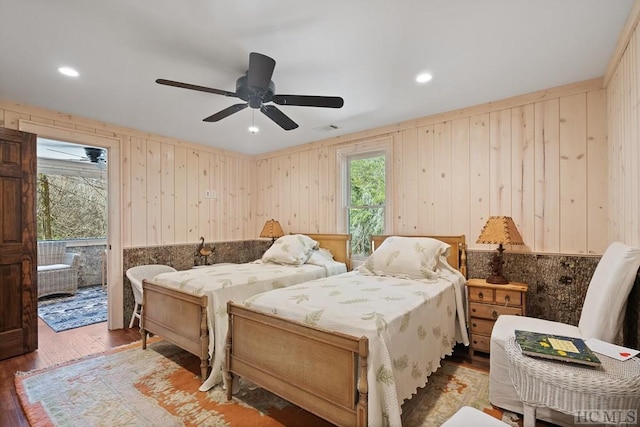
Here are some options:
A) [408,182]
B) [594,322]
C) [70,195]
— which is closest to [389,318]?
[594,322]

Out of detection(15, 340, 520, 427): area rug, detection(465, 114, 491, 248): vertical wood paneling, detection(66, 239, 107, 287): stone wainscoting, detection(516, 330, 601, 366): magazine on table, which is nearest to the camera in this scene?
detection(516, 330, 601, 366): magazine on table

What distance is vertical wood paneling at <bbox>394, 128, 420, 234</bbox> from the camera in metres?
3.72

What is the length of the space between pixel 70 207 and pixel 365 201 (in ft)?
20.1

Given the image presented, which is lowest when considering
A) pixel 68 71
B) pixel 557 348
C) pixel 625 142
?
pixel 557 348

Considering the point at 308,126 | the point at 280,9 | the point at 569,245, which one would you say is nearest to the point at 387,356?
the point at 280,9

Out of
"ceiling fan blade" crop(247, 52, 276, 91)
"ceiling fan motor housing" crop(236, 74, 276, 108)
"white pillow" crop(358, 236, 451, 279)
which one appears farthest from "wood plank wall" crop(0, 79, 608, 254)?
"ceiling fan blade" crop(247, 52, 276, 91)

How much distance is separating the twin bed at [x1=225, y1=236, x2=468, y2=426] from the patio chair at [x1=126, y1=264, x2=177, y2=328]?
198 cm

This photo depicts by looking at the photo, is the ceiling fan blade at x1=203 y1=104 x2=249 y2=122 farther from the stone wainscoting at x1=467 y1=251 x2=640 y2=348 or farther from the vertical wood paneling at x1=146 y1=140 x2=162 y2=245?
the stone wainscoting at x1=467 y1=251 x2=640 y2=348

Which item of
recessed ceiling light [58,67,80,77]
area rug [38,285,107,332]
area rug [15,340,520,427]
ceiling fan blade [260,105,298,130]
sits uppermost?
recessed ceiling light [58,67,80,77]

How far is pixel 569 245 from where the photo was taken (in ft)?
9.21

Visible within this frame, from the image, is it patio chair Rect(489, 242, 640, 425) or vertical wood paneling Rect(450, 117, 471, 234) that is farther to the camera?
vertical wood paneling Rect(450, 117, 471, 234)

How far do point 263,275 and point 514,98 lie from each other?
3130 mm

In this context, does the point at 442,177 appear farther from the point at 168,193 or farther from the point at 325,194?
the point at 168,193

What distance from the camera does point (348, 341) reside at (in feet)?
5.36
